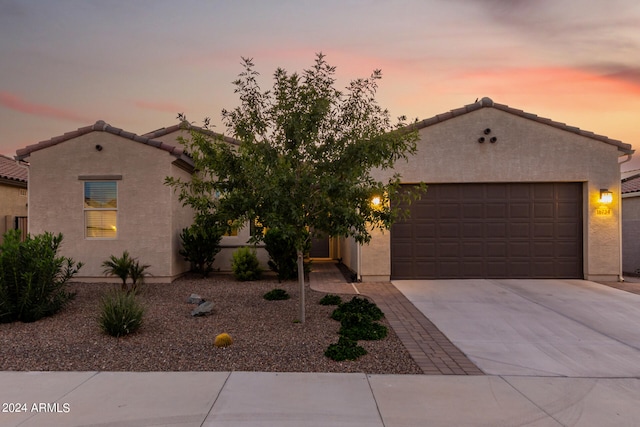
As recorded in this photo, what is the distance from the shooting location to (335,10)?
1017 cm

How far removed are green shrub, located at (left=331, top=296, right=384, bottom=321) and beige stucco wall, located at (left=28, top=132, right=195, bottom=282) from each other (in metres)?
5.68

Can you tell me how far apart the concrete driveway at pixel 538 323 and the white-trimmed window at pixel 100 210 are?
310 inches

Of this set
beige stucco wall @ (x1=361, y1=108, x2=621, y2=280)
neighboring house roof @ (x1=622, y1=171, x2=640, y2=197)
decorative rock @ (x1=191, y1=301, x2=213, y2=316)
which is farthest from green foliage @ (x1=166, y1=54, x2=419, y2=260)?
neighboring house roof @ (x1=622, y1=171, x2=640, y2=197)

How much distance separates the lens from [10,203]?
47.9 ft

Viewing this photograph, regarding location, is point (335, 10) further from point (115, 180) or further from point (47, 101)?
point (47, 101)

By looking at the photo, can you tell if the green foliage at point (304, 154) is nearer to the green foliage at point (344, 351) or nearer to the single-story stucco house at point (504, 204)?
the green foliage at point (344, 351)

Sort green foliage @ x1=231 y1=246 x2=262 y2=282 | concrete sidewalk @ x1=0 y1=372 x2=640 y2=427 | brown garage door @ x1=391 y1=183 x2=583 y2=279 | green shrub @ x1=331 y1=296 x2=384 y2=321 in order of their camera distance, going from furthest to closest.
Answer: green foliage @ x1=231 y1=246 x2=262 y2=282, brown garage door @ x1=391 y1=183 x2=583 y2=279, green shrub @ x1=331 y1=296 x2=384 y2=321, concrete sidewalk @ x1=0 y1=372 x2=640 y2=427

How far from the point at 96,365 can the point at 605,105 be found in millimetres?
16571

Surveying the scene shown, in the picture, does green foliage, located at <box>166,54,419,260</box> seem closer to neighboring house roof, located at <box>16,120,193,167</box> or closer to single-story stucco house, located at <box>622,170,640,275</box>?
neighboring house roof, located at <box>16,120,193,167</box>

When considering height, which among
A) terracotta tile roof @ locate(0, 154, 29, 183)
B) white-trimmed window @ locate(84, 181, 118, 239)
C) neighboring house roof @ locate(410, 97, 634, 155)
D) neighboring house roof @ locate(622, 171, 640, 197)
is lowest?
white-trimmed window @ locate(84, 181, 118, 239)

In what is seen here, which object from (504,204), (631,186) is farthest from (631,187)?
(504,204)

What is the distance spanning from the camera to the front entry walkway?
16.3 feet

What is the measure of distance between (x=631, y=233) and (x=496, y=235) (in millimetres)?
6585

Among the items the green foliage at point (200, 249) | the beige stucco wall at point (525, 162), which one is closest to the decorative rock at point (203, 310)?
the green foliage at point (200, 249)
